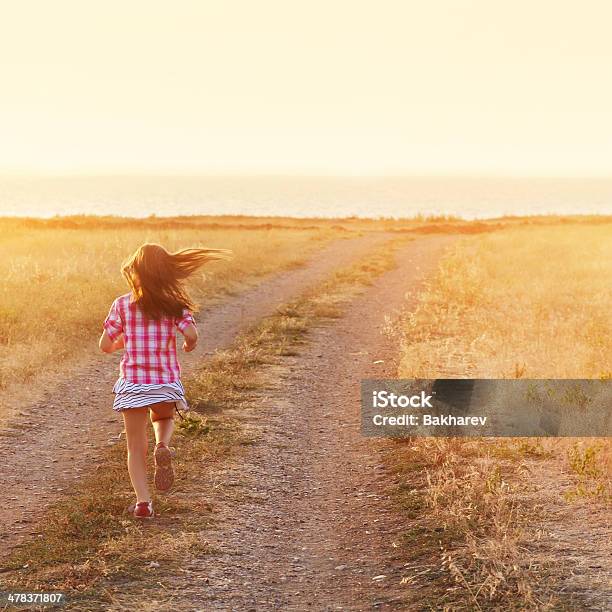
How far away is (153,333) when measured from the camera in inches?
250

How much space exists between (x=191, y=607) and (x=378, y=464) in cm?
338

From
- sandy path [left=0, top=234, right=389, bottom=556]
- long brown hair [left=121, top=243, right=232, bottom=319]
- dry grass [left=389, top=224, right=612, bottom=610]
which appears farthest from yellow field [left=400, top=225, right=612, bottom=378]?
long brown hair [left=121, top=243, right=232, bottom=319]

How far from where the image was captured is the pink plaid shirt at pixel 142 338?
6.34m

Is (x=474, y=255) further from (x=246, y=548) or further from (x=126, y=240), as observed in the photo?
(x=246, y=548)

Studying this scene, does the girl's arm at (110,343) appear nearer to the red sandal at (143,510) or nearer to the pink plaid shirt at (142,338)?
the pink plaid shirt at (142,338)

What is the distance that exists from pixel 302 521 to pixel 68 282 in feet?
42.8

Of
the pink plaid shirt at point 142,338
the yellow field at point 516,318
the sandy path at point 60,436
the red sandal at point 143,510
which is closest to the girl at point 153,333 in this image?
the pink plaid shirt at point 142,338

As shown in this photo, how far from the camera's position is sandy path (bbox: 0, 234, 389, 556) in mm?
7325

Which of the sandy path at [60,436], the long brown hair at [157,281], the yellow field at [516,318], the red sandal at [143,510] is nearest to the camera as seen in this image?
the long brown hair at [157,281]

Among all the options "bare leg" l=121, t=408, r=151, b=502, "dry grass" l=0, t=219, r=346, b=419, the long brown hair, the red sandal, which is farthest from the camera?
"dry grass" l=0, t=219, r=346, b=419

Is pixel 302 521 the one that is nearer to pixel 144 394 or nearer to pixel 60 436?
pixel 144 394

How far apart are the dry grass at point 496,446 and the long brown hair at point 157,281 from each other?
2.60m

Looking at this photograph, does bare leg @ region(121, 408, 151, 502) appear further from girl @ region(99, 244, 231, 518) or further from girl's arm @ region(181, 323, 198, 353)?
girl's arm @ region(181, 323, 198, 353)

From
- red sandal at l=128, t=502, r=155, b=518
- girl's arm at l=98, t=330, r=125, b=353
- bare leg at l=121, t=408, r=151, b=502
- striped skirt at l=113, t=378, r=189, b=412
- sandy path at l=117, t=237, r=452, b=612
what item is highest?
girl's arm at l=98, t=330, r=125, b=353
